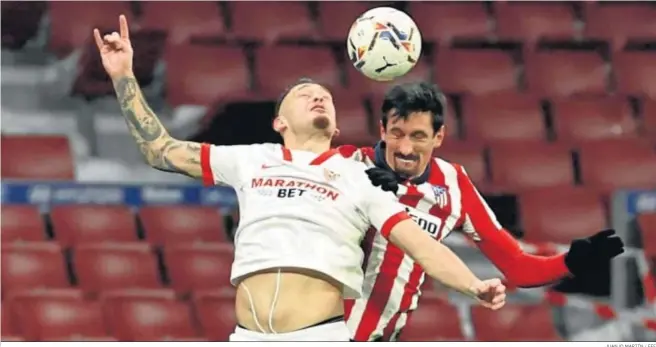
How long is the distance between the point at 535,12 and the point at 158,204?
309 cm

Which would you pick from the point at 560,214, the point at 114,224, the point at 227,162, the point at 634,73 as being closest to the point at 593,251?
the point at 227,162

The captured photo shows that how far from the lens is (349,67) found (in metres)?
10.3

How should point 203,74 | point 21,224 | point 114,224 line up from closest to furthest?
point 21,224 < point 114,224 < point 203,74

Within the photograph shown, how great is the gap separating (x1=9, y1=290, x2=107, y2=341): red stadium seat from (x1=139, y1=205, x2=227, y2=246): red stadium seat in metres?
0.79

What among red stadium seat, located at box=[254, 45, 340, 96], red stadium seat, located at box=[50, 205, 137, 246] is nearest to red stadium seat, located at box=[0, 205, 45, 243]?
red stadium seat, located at box=[50, 205, 137, 246]

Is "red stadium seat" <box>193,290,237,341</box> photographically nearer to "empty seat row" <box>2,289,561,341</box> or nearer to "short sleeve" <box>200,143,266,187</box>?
"empty seat row" <box>2,289,561,341</box>

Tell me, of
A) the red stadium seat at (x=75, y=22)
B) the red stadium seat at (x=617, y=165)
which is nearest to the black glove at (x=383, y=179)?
the red stadium seat at (x=617, y=165)

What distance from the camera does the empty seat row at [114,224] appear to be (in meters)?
9.14

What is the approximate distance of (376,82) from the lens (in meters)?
10.0

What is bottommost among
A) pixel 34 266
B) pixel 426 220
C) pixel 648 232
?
pixel 648 232

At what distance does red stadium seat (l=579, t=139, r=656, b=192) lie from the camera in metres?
9.73

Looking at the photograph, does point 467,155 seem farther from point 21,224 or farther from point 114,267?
point 21,224

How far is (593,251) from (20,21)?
551 centimetres

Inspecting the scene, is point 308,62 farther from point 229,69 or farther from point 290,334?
point 290,334
